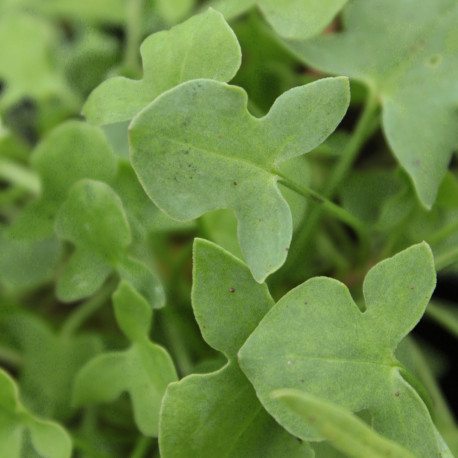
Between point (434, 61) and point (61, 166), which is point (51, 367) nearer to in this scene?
point (61, 166)

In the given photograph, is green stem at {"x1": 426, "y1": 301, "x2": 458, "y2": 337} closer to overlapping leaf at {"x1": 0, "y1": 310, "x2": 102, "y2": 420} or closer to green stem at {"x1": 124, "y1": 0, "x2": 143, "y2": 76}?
overlapping leaf at {"x1": 0, "y1": 310, "x2": 102, "y2": 420}

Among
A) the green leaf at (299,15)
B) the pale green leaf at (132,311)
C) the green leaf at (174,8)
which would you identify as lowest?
the pale green leaf at (132,311)

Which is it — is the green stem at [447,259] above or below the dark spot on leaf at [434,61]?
below

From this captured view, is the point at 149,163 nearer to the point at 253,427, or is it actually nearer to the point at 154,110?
the point at 154,110

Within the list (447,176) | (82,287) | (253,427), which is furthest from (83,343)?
(447,176)

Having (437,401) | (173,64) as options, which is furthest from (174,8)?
(437,401)

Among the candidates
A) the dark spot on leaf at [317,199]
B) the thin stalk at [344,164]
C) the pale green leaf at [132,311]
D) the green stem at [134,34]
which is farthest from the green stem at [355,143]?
the green stem at [134,34]

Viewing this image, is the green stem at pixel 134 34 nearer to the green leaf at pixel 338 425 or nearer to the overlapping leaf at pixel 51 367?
the overlapping leaf at pixel 51 367

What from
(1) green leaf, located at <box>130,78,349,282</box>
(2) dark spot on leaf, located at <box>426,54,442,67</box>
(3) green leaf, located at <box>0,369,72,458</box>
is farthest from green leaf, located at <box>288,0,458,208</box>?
(3) green leaf, located at <box>0,369,72,458</box>
